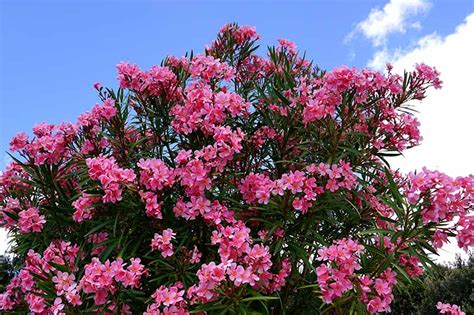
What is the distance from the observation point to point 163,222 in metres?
2.96

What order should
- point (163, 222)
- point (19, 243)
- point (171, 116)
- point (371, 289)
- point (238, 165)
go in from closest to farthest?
point (371, 289) < point (163, 222) < point (171, 116) < point (238, 165) < point (19, 243)

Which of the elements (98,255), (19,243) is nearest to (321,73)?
(98,255)

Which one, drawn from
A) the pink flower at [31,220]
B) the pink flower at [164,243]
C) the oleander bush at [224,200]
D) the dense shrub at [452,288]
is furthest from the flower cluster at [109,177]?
the dense shrub at [452,288]

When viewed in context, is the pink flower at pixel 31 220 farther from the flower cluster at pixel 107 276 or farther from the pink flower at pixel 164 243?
the pink flower at pixel 164 243

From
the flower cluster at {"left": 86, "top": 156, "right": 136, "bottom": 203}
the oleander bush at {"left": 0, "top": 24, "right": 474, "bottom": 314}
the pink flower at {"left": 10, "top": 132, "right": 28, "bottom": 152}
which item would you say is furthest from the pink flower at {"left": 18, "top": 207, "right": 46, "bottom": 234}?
the flower cluster at {"left": 86, "top": 156, "right": 136, "bottom": 203}

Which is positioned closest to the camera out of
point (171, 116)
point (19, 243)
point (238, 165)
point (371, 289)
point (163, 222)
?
point (371, 289)

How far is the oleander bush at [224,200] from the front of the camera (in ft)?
8.40

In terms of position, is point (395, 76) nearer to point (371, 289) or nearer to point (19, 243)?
point (371, 289)

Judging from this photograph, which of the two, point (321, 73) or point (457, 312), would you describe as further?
point (321, 73)

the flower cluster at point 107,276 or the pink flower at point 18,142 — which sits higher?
the pink flower at point 18,142

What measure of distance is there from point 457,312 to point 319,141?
125 centimetres

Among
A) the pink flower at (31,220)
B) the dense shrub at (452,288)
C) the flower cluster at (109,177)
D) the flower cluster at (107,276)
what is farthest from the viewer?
the dense shrub at (452,288)

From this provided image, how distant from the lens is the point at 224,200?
125 inches

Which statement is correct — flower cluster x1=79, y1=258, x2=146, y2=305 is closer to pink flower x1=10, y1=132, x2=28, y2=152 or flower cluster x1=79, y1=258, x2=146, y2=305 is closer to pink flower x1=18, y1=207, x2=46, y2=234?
pink flower x1=18, y1=207, x2=46, y2=234
